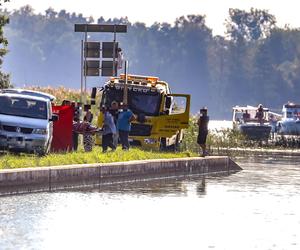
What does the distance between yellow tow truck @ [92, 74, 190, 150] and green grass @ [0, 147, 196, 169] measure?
4.01 meters

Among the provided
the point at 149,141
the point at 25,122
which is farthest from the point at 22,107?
the point at 149,141

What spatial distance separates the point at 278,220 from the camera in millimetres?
22516

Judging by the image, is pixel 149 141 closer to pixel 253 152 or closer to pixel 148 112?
pixel 148 112

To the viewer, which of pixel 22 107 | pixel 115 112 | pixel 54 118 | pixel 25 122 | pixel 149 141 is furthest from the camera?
pixel 149 141

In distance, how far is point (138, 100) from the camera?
4206 cm

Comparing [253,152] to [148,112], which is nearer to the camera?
[148,112]

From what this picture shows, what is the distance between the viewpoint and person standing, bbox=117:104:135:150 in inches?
1457

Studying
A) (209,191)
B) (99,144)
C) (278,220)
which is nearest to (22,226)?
(278,220)

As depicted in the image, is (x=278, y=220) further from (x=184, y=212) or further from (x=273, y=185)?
(x=273, y=185)

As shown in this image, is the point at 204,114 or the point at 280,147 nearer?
the point at 204,114

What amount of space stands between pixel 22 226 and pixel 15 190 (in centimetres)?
579

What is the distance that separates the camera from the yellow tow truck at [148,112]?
136ft

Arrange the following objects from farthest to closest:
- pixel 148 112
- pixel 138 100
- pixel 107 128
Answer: pixel 138 100, pixel 148 112, pixel 107 128

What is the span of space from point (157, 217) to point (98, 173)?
24.4 feet
